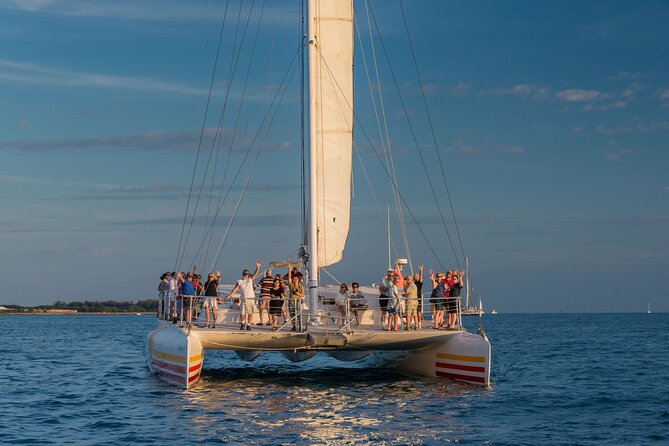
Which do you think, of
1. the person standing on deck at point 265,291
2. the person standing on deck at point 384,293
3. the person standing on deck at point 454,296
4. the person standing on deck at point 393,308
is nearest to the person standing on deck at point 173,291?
the person standing on deck at point 265,291

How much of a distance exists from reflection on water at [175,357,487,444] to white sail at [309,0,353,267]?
4063mm

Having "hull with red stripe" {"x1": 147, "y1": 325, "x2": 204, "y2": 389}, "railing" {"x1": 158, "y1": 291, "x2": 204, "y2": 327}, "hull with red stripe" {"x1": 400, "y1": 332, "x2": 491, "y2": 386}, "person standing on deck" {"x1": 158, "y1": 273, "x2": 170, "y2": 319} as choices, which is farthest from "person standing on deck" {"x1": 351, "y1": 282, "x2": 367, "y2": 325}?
"person standing on deck" {"x1": 158, "y1": 273, "x2": 170, "y2": 319}

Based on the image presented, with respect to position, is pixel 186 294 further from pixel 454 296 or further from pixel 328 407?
pixel 454 296

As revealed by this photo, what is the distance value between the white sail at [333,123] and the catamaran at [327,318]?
30 mm

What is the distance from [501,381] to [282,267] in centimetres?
716

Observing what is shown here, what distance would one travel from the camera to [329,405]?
766 inches

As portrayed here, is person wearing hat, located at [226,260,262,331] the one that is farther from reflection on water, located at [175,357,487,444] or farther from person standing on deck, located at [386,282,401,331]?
person standing on deck, located at [386,282,401,331]

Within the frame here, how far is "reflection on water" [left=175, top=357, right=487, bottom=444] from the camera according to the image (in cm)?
1614

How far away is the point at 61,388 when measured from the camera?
24.2 m

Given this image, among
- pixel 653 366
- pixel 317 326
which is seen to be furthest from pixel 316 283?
pixel 653 366

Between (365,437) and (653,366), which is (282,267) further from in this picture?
(653,366)

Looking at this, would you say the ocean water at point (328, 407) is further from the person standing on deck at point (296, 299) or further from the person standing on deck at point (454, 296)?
the person standing on deck at point (296, 299)

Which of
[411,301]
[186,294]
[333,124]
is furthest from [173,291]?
[411,301]

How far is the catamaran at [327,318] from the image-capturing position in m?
21.0
